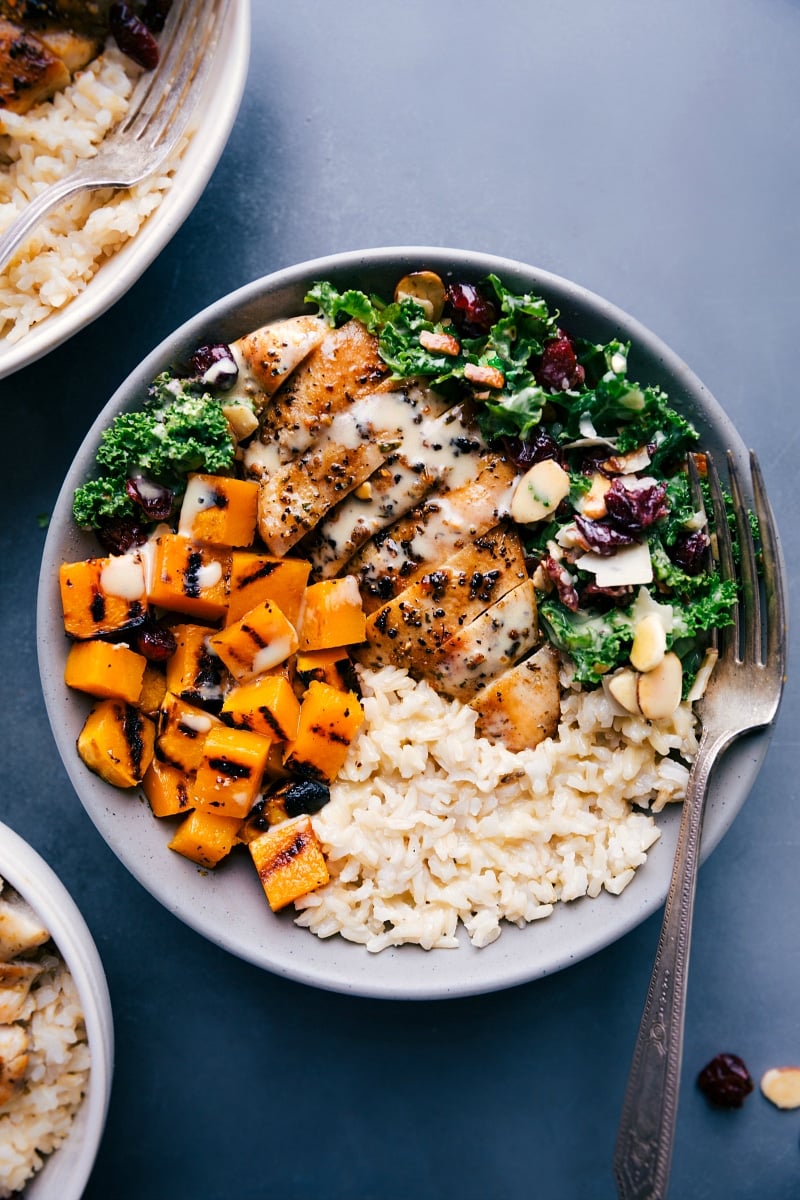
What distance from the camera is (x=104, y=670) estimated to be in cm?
310

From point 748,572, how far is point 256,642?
1.69 metres

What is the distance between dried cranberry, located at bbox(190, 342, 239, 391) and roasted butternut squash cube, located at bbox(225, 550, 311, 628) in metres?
0.59

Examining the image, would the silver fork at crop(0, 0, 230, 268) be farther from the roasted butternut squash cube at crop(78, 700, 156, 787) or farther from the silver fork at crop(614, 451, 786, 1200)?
the silver fork at crop(614, 451, 786, 1200)

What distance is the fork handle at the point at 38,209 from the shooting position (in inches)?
123

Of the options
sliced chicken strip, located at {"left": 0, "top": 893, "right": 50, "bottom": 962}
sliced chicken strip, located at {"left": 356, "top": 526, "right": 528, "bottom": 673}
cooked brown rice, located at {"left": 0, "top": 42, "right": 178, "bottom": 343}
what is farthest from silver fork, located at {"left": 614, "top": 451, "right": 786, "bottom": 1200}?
cooked brown rice, located at {"left": 0, "top": 42, "right": 178, "bottom": 343}

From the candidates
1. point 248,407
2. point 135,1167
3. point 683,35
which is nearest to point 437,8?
point 683,35

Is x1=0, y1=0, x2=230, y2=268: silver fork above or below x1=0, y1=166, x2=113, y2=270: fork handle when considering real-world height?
above

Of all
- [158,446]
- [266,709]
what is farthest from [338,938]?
[158,446]

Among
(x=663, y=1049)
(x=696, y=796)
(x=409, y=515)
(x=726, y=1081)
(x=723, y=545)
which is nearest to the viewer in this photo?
(x=663, y=1049)

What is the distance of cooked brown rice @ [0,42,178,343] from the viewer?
3207 mm

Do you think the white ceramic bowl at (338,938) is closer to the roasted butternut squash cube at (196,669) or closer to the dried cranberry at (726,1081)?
the roasted butternut squash cube at (196,669)

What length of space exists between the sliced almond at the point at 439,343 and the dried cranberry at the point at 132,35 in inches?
56.9

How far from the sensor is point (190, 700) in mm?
3209

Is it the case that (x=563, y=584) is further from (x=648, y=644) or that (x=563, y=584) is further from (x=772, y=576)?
(x=772, y=576)
